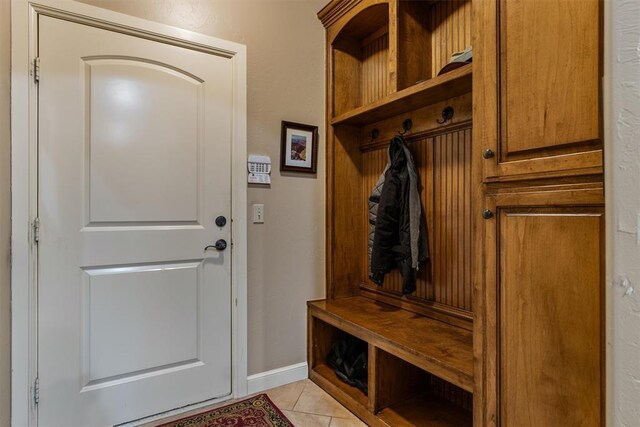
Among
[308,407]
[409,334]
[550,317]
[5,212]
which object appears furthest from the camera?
[308,407]

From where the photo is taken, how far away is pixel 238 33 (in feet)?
6.60

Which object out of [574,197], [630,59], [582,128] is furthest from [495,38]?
[630,59]

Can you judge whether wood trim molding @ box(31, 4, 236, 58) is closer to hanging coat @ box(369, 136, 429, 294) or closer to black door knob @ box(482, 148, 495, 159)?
hanging coat @ box(369, 136, 429, 294)

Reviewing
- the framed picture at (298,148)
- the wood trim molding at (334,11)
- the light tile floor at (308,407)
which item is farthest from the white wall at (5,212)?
the wood trim molding at (334,11)

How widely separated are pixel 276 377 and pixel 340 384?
401mm

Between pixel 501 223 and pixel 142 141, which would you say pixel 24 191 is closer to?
pixel 142 141

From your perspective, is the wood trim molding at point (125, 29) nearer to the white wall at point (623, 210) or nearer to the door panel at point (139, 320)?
the door panel at point (139, 320)

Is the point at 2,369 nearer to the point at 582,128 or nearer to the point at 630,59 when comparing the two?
the point at 630,59

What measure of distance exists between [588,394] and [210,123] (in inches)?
75.7

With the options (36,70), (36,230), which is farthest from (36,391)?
(36,70)

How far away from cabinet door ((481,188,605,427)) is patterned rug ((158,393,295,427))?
1063 mm

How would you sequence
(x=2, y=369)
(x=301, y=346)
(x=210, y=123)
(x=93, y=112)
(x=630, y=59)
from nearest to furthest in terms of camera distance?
(x=630, y=59), (x=2, y=369), (x=93, y=112), (x=210, y=123), (x=301, y=346)

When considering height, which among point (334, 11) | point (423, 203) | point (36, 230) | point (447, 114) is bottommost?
point (36, 230)

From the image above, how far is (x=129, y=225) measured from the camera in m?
1.74
